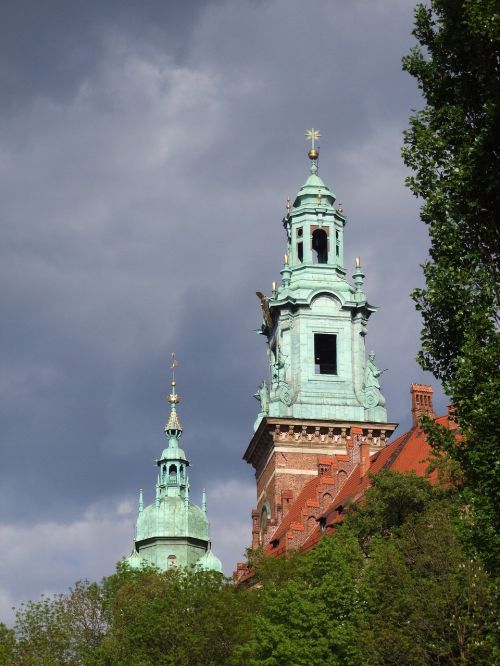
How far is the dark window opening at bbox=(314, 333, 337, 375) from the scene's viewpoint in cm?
8663

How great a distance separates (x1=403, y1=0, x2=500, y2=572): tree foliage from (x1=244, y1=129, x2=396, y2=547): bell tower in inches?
1757

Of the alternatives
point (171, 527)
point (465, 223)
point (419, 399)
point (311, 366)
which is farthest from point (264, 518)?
point (465, 223)

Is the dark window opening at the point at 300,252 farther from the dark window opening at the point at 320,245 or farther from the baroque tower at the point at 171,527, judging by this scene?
the baroque tower at the point at 171,527

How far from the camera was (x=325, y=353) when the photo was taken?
87.6 meters

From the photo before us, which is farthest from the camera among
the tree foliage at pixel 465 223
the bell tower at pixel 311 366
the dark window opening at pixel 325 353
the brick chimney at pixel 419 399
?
the dark window opening at pixel 325 353

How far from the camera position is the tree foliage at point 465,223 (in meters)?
28.6

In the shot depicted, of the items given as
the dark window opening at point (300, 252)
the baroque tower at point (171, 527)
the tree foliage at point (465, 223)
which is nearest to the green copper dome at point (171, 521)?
the baroque tower at point (171, 527)

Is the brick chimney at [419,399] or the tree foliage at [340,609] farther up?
the brick chimney at [419,399]

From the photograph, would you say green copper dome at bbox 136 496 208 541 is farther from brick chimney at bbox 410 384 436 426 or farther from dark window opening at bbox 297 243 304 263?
brick chimney at bbox 410 384 436 426

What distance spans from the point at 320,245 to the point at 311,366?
10.8m

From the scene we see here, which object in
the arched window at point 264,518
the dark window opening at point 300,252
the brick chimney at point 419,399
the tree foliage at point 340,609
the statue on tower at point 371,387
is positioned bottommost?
the tree foliage at point 340,609

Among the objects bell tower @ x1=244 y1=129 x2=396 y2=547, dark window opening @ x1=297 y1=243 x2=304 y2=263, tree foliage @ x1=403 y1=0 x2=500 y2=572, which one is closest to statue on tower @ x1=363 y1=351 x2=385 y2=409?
bell tower @ x1=244 y1=129 x2=396 y2=547

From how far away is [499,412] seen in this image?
28359mm

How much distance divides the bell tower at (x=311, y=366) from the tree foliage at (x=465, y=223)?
4463 cm
